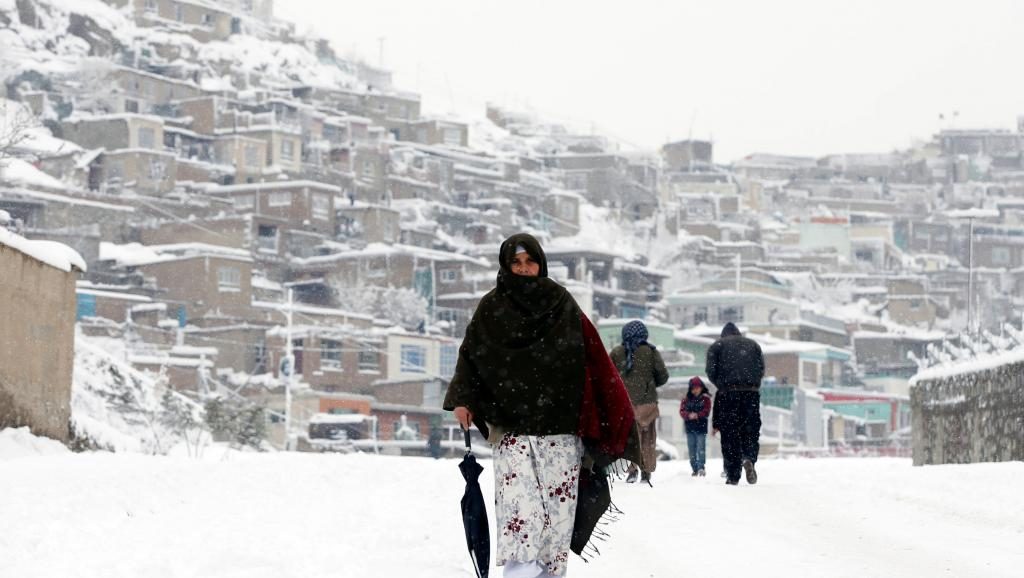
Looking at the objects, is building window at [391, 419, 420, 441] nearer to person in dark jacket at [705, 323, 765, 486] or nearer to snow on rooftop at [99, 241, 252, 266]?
snow on rooftop at [99, 241, 252, 266]

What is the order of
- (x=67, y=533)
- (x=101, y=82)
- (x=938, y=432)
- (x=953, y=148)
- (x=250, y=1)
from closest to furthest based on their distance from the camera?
(x=67, y=533) < (x=938, y=432) < (x=101, y=82) < (x=250, y=1) < (x=953, y=148)

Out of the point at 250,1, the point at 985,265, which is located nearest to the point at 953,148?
the point at 985,265

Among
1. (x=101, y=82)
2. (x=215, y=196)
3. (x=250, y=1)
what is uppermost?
(x=250, y=1)

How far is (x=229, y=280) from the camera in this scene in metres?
73.3

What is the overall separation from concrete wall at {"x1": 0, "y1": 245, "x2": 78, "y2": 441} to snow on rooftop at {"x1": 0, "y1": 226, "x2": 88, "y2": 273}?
0.20 feet

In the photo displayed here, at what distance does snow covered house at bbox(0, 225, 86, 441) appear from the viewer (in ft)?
58.4

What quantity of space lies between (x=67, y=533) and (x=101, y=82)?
93733 millimetres

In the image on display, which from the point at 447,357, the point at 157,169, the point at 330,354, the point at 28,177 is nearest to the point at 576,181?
the point at 157,169

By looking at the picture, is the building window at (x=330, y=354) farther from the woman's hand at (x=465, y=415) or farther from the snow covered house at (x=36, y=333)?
the woman's hand at (x=465, y=415)

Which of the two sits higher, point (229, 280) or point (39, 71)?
point (39, 71)

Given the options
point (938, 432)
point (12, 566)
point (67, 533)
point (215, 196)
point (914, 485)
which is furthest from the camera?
point (215, 196)

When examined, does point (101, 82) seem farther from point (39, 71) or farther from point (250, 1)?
point (250, 1)

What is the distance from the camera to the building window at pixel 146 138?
91250 mm

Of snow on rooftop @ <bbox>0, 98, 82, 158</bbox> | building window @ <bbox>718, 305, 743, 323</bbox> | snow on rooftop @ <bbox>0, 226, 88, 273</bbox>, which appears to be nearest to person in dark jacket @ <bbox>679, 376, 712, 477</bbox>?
snow on rooftop @ <bbox>0, 226, 88, 273</bbox>
